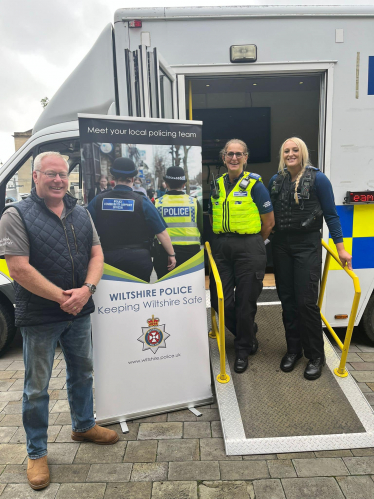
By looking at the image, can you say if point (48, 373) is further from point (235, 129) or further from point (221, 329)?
point (235, 129)

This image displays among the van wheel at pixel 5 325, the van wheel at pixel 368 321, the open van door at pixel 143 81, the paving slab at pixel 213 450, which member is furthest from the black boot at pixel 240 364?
the van wheel at pixel 5 325

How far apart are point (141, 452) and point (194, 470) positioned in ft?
1.20

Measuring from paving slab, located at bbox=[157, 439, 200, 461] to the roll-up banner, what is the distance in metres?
0.32

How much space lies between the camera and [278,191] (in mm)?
2812

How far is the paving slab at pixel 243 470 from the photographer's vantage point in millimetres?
2129

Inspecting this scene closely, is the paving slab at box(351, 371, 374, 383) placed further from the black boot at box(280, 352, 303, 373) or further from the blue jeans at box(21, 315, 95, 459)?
the blue jeans at box(21, 315, 95, 459)

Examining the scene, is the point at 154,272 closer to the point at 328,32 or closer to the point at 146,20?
the point at 146,20

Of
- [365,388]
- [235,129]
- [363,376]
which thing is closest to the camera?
[365,388]

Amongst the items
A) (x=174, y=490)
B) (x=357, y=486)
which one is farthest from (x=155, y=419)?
(x=357, y=486)

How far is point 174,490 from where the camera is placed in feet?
6.75

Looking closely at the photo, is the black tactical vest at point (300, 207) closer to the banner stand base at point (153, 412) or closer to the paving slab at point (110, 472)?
the banner stand base at point (153, 412)

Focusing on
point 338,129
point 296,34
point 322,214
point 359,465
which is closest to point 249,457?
point 359,465

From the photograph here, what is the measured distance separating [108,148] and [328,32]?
207 centimetres

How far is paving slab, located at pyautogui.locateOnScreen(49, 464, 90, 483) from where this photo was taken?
7.07 feet
